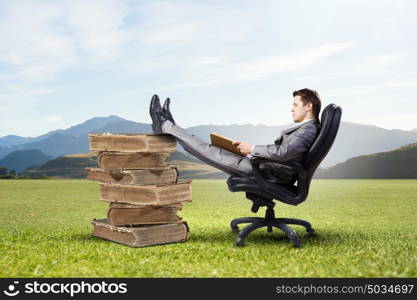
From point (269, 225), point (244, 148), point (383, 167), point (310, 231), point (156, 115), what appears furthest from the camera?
point (383, 167)

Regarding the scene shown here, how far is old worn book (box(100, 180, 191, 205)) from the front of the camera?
5.07 metres

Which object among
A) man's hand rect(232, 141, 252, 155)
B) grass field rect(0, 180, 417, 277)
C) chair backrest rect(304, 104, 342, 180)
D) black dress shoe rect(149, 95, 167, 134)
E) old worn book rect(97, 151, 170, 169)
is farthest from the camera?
black dress shoe rect(149, 95, 167, 134)

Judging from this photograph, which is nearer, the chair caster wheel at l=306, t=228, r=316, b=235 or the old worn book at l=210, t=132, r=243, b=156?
the old worn book at l=210, t=132, r=243, b=156

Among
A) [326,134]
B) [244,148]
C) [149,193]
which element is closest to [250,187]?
[244,148]

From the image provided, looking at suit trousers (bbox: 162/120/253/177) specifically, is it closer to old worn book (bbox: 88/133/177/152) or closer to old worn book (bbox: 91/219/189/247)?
old worn book (bbox: 88/133/177/152)

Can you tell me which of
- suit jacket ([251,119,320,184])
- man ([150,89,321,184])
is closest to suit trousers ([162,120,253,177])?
man ([150,89,321,184])

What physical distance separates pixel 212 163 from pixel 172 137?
0.54 metres

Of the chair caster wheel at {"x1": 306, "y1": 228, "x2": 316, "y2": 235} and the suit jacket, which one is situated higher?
the suit jacket

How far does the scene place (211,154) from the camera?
529 cm

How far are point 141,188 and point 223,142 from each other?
40.6 inches

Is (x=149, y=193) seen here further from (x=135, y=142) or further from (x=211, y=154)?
(x=211, y=154)

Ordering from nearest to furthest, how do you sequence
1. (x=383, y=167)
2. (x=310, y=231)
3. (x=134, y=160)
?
(x=134, y=160) < (x=310, y=231) < (x=383, y=167)

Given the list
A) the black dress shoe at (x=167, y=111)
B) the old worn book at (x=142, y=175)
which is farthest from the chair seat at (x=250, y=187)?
the black dress shoe at (x=167, y=111)

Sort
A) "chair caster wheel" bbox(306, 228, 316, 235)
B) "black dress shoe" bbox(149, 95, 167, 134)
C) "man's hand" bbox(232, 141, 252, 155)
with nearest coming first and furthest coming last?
"man's hand" bbox(232, 141, 252, 155), "black dress shoe" bbox(149, 95, 167, 134), "chair caster wheel" bbox(306, 228, 316, 235)
